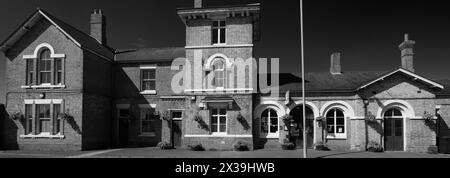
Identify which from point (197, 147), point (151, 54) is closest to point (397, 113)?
point (197, 147)

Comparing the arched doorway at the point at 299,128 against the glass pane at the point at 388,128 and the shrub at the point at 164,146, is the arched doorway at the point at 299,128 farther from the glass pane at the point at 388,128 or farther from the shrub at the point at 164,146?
the shrub at the point at 164,146

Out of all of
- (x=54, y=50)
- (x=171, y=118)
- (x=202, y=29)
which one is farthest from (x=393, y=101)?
(x=54, y=50)

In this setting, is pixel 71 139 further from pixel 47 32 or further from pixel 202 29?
pixel 202 29

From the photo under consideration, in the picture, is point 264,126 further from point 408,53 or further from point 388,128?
point 408,53

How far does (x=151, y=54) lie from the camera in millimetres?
22453

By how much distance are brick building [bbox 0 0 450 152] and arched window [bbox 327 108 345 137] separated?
6cm

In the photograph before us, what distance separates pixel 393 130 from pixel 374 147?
1.99m

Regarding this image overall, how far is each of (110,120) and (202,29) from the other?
9521 millimetres

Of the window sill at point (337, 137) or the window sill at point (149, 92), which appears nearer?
the window sill at point (337, 137)

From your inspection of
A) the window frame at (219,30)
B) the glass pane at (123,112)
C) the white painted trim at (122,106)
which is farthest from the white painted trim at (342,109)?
the glass pane at (123,112)

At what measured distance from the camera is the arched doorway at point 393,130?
17859 mm

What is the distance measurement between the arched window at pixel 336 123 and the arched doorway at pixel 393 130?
259 cm

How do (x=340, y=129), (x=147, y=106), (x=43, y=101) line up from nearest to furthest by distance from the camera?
(x=43, y=101) < (x=340, y=129) < (x=147, y=106)

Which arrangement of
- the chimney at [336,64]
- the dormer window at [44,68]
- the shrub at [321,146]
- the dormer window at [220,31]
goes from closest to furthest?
1. the shrub at [321,146]
2. the dormer window at [44,68]
3. the dormer window at [220,31]
4. the chimney at [336,64]
